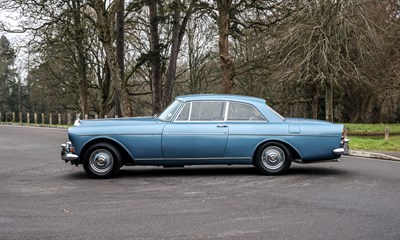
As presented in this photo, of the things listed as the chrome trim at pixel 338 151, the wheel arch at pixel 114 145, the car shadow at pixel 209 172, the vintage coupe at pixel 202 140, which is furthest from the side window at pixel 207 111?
the chrome trim at pixel 338 151

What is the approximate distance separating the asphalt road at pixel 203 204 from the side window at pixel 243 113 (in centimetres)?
114

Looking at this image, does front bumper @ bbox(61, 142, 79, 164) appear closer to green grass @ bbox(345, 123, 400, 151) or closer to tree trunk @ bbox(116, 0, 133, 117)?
green grass @ bbox(345, 123, 400, 151)

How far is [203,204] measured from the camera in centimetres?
656

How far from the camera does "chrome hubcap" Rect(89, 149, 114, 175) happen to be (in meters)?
8.84

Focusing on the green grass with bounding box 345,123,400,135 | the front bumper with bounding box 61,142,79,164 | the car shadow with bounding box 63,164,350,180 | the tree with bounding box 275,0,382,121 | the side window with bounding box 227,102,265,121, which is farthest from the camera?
the green grass with bounding box 345,123,400,135

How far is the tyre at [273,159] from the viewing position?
356 inches

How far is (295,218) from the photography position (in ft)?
19.0

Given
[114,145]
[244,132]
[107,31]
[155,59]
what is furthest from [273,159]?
[107,31]

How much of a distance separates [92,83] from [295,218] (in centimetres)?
4319

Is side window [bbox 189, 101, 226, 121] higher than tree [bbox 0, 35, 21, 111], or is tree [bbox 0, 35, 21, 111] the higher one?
tree [bbox 0, 35, 21, 111]

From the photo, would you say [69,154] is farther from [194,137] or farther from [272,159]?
[272,159]

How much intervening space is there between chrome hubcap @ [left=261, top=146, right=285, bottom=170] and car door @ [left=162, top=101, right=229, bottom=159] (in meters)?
0.86

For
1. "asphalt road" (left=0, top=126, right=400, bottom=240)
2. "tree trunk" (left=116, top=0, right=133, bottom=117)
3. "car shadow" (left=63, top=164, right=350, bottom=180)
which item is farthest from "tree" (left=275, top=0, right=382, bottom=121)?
"asphalt road" (left=0, top=126, right=400, bottom=240)

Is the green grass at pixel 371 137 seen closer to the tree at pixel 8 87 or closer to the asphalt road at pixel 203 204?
the asphalt road at pixel 203 204
